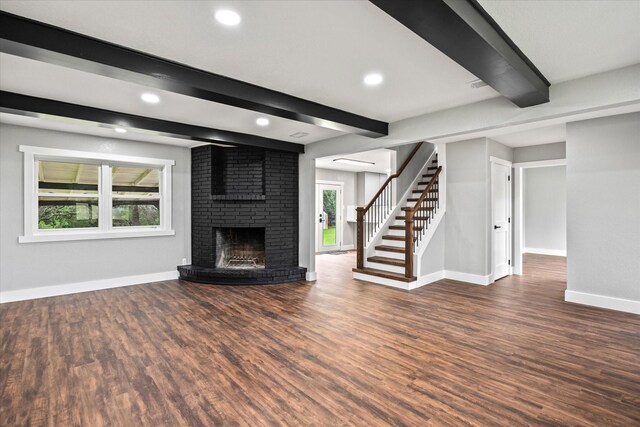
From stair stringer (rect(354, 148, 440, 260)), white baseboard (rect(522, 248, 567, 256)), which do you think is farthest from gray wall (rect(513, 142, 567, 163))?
white baseboard (rect(522, 248, 567, 256))

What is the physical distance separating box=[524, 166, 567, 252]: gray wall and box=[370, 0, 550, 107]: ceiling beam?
7038mm

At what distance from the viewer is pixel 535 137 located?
217 inches

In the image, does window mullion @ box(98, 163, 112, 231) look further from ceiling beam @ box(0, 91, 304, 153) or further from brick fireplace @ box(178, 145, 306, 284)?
ceiling beam @ box(0, 91, 304, 153)

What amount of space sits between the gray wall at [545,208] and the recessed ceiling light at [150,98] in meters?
9.18

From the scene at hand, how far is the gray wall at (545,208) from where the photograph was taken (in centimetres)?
848

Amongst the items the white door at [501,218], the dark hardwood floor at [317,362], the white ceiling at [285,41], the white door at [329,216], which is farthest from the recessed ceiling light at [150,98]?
the white door at [329,216]

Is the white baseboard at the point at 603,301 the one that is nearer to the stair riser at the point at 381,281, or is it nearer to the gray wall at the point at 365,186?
the stair riser at the point at 381,281

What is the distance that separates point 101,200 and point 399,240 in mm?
5082

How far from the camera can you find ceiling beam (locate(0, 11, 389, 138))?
2055 millimetres

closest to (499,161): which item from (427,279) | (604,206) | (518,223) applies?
(518,223)

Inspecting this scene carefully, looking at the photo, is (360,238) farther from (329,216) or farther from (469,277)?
(329,216)

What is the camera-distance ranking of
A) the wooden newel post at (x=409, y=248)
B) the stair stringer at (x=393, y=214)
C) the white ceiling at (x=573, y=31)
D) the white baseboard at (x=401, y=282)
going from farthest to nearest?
the stair stringer at (x=393, y=214) < the wooden newel post at (x=409, y=248) < the white baseboard at (x=401, y=282) < the white ceiling at (x=573, y=31)

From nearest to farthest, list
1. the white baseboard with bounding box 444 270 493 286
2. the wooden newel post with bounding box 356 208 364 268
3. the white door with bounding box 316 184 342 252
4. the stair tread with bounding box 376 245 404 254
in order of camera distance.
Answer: the white baseboard with bounding box 444 270 493 286 < the stair tread with bounding box 376 245 404 254 < the wooden newel post with bounding box 356 208 364 268 < the white door with bounding box 316 184 342 252

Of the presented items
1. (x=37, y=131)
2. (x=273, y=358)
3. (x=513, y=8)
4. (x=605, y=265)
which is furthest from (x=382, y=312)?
(x=37, y=131)
